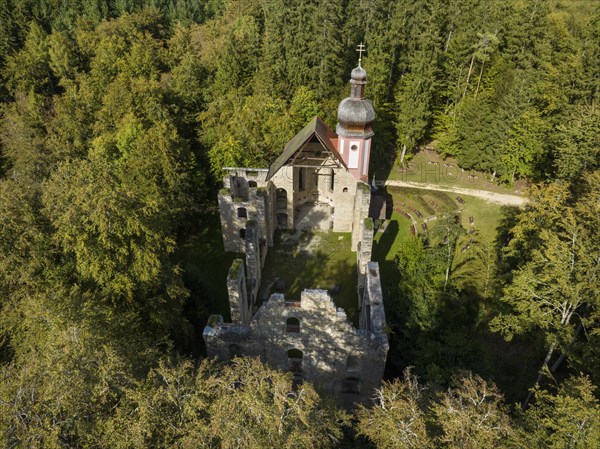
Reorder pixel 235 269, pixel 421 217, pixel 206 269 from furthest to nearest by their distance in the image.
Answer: pixel 421 217 → pixel 206 269 → pixel 235 269

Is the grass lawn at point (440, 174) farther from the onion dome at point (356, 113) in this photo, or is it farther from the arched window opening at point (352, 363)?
the arched window opening at point (352, 363)

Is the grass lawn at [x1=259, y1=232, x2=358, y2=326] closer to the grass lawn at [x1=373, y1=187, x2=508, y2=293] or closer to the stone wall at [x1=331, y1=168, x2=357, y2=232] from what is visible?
the stone wall at [x1=331, y1=168, x2=357, y2=232]

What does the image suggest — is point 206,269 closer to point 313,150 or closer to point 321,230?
point 321,230

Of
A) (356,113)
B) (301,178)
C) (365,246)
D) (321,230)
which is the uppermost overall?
(356,113)

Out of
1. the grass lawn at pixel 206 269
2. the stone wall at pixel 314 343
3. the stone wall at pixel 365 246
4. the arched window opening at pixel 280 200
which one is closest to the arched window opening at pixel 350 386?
the stone wall at pixel 314 343

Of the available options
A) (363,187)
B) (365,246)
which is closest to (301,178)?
(363,187)

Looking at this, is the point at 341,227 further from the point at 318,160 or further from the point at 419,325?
the point at 419,325

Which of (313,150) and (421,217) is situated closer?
(313,150)
